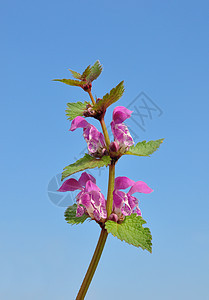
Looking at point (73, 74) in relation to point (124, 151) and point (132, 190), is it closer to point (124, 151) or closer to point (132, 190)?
point (124, 151)

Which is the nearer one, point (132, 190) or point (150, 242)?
point (150, 242)

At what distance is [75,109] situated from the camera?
9.26ft

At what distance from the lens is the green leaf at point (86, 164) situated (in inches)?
92.7

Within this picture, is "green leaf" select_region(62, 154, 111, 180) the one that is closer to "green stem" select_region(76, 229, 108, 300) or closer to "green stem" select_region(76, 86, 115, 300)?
"green stem" select_region(76, 86, 115, 300)

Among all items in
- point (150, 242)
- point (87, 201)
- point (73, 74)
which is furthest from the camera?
point (73, 74)

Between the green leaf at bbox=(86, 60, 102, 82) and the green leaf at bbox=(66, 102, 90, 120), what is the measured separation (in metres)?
0.21

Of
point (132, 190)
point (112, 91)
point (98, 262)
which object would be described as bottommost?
point (98, 262)

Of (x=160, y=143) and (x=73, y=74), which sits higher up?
(x=73, y=74)

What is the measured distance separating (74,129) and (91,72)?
46 centimetres

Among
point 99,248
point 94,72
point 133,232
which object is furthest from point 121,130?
point 99,248

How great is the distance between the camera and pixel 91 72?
2.70m

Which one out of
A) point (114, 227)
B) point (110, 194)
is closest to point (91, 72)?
point (110, 194)

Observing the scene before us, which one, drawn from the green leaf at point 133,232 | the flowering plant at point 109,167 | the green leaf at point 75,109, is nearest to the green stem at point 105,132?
the flowering plant at point 109,167

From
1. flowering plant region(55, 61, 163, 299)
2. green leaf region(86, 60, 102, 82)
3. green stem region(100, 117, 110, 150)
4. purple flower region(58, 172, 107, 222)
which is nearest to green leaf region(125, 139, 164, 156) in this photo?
flowering plant region(55, 61, 163, 299)
